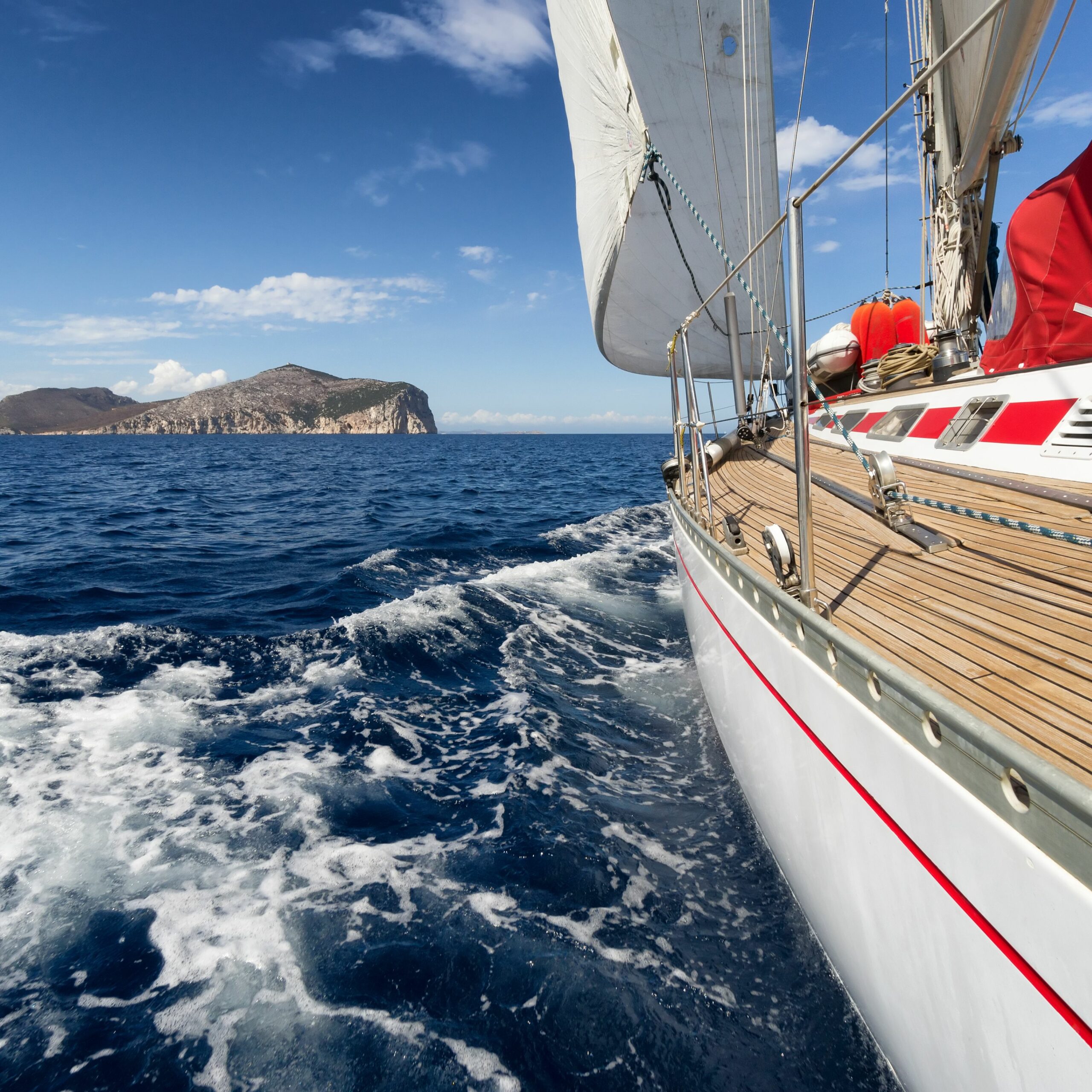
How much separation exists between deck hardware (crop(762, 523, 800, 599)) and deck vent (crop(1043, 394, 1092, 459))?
193cm

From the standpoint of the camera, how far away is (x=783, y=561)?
92.1 inches

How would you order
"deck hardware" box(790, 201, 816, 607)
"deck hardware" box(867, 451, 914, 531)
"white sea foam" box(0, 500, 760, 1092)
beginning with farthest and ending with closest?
"deck hardware" box(867, 451, 914, 531) < "white sea foam" box(0, 500, 760, 1092) < "deck hardware" box(790, 201, 816, 607)

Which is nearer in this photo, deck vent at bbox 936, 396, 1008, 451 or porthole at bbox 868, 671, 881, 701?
porthole at bbox 868, 671, 881, 701

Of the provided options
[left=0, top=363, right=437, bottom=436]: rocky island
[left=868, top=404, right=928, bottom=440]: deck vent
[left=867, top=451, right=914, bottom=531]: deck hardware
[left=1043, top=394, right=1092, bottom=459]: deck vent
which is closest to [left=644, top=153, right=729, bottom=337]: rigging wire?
[left=868, top=404, right=928, bottom=440]: deck vent

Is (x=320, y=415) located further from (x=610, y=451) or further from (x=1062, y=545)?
(x=1062, y=545)

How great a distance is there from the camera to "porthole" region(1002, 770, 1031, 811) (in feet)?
3.59

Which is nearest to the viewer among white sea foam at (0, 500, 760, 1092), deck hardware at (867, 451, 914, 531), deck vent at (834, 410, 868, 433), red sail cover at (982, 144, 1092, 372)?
white sea foam at (0, 500, 760, 1092)

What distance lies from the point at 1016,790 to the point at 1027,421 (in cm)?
326

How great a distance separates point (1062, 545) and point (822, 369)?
601 cm

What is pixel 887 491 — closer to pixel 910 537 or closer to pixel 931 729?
pixel 910 537

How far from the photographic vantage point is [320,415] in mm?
135375

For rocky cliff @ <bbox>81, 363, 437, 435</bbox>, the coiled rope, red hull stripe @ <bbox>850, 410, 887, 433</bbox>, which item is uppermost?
rocky cliff @ <bbox>81, 363, 437, 435</bbox>

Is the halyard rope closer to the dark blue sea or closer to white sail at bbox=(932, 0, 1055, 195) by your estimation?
the dark blue sea

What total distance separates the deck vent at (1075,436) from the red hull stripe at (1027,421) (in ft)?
0.14
